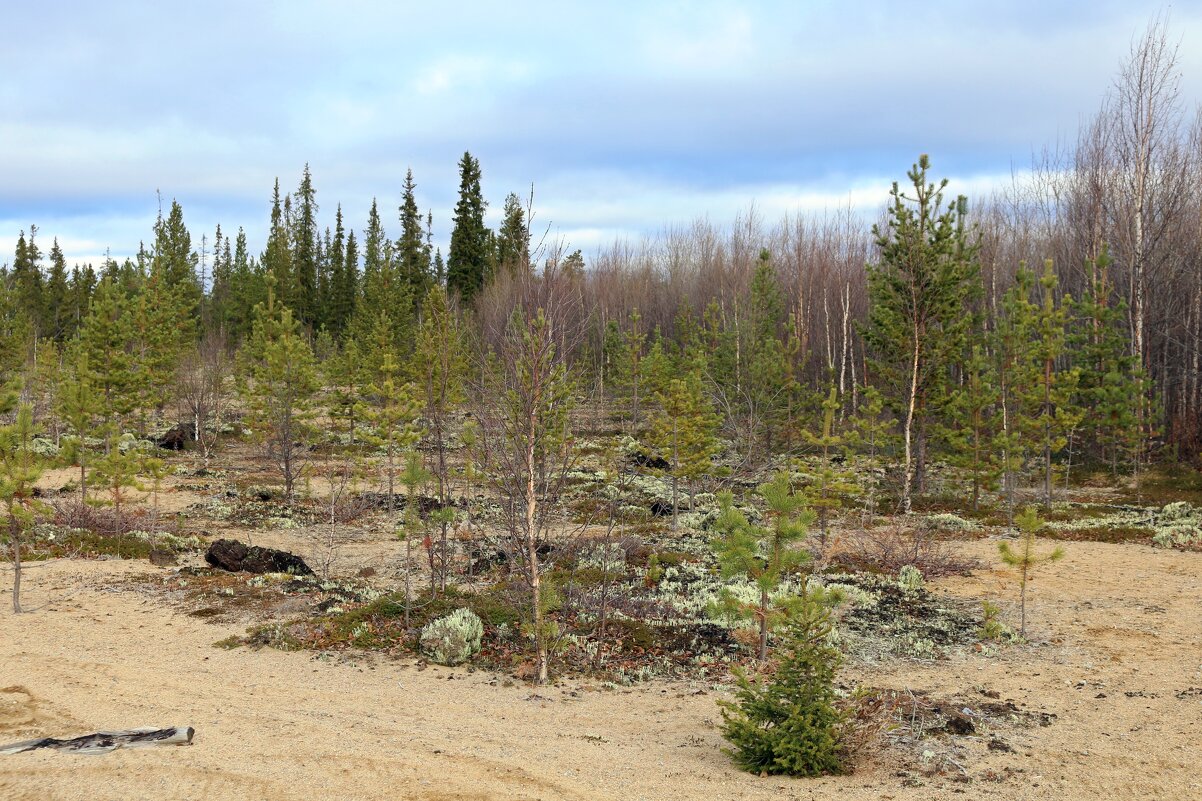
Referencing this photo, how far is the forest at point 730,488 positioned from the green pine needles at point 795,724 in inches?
1.0

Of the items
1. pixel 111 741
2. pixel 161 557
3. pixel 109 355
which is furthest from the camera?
pixel 109 355

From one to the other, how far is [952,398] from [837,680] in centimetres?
1445

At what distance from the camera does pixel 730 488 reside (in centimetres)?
1847

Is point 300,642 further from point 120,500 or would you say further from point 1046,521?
point 1046,521

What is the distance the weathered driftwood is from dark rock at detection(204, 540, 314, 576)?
7.89 metres

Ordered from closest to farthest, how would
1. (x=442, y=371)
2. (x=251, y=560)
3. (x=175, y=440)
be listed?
(x=251, y=560) → (x=442, y=371) → (x=175, y=440)

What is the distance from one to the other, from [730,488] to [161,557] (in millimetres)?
11310

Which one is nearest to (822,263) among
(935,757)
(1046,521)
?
(1046,521)

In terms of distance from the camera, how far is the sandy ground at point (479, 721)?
6.28 m

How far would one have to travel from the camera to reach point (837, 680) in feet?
30.4

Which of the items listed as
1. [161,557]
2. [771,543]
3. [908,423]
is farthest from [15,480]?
[908,423]

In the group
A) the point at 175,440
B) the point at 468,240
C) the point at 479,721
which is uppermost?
the point at 468,240

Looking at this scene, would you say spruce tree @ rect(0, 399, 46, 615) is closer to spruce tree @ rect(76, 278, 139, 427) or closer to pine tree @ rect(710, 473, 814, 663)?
pine tree @ rect(710, 473, 814, 663)

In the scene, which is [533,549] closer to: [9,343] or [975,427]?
[975,427]
